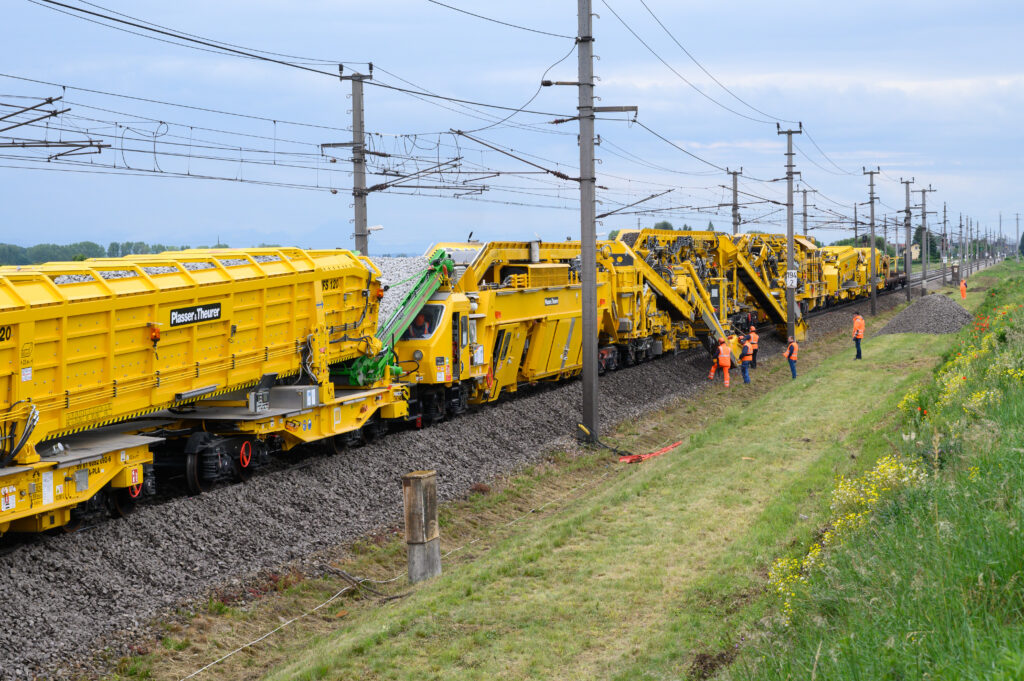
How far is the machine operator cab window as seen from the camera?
17.8 m

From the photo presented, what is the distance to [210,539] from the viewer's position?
36.4 ft

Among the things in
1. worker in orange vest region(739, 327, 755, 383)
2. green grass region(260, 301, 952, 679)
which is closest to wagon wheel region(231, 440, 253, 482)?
green grass region(260, 301, 952, 679)

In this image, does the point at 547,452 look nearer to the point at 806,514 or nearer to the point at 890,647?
the point at 806,514

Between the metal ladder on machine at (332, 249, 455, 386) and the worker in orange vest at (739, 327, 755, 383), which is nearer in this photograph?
the metal ladder on machine at (332, 249, 455, 386)

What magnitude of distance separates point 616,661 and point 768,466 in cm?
716

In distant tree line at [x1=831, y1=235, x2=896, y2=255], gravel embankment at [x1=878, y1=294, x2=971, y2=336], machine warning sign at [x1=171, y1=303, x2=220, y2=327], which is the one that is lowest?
gravel embankment at [x1=878, y1=294, x2=971, y2=336]

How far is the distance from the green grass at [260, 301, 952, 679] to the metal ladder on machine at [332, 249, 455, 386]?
434 cm

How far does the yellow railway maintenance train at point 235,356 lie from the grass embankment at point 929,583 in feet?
24.9

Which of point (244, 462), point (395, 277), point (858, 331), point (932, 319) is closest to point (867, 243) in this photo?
point (932, 319)

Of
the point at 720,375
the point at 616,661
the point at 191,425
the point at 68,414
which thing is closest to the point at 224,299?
the point at 191,425

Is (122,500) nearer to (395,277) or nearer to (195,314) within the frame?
(195,314)

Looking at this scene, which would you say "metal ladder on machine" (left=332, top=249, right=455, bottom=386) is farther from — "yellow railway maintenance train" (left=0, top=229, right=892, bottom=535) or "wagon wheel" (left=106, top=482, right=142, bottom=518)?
"wagon wheel" (left=106, top=482, right=142, bottom=518)

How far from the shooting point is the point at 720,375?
29938 mm

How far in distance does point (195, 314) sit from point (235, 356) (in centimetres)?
110
